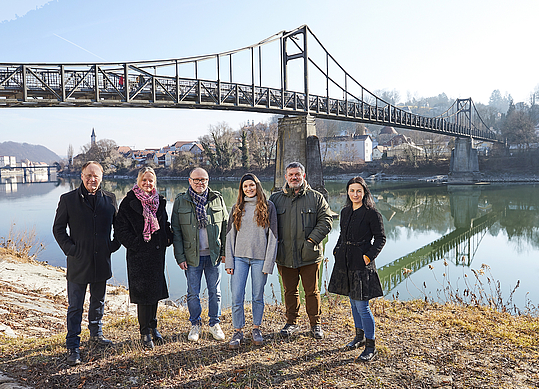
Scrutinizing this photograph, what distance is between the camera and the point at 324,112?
78.4 ft

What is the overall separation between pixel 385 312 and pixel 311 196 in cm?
220

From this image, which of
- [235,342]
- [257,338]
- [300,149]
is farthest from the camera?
[300,149]

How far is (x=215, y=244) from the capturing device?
3990mm

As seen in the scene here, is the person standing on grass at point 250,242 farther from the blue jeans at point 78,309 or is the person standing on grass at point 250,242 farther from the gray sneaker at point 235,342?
the blue jeans at point 78,309

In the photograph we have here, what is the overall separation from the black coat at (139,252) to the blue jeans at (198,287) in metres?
0.35

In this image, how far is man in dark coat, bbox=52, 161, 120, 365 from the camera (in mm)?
3539

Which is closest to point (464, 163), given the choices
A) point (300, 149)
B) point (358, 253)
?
point (300, 149)

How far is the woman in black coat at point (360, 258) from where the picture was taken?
3.50 metres

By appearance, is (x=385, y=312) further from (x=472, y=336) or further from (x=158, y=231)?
(x=158, y=231)

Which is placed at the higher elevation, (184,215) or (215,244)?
(184,215)

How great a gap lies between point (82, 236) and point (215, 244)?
1.29 m

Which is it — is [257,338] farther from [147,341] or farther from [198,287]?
[147,341]

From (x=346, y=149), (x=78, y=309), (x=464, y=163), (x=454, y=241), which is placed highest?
(x=346, y=149)

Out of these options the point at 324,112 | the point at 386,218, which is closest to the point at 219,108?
the point at 324,112
